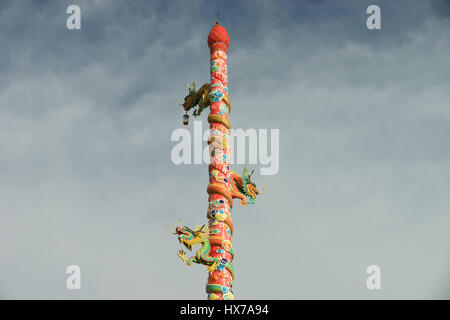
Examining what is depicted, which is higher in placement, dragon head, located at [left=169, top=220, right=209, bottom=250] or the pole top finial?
the pole top finial

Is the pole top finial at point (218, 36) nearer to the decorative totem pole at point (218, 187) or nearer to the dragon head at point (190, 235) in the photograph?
the decorative totem pole at point (218, 187)

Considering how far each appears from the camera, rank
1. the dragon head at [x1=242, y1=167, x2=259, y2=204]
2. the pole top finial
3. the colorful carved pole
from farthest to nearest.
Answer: the pole top finial, the dragon head at [x1=242, y1=167, x2=259, y2=204], the colorful carved pole

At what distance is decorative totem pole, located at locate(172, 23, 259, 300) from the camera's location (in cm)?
1416

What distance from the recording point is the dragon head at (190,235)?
564 inches

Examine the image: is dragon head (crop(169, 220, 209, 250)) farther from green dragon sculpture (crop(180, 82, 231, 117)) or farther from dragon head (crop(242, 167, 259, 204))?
green dragon sculpture (crop(180, 82, 231, 117))

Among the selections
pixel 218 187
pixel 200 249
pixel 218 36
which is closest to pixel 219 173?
pixel 218 187

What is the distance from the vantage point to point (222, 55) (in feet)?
56.9

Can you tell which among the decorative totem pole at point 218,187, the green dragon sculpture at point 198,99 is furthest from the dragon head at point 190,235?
the green dragon sculpture at point 198,99

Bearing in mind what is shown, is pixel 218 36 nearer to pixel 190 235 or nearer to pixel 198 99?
pixel 198 99

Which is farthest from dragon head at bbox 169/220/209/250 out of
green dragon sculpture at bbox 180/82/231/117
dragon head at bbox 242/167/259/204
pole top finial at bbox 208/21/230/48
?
pole top finial at bbox 208/21/230/48

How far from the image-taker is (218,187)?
599 inches
